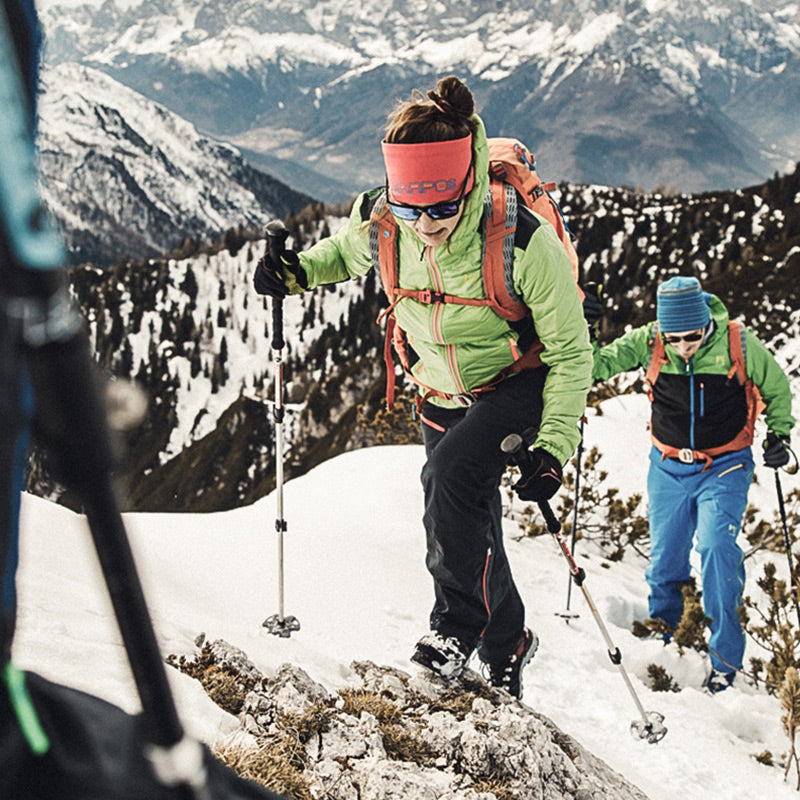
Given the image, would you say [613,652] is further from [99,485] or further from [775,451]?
[99,485]

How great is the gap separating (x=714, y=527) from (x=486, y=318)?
346 centimetres

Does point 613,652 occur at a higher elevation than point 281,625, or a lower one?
lower

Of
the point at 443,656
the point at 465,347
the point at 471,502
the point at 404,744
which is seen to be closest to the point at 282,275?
the point at 465,347

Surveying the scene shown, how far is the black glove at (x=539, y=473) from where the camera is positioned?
11.7 ft

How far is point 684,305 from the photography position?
605cm

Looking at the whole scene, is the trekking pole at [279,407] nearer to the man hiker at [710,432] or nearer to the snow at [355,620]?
the snow at [355,620]

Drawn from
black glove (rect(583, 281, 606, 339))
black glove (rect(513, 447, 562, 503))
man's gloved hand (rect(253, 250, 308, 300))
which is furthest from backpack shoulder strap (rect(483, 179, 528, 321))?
black glove (rect(583, 281, 606, 339))

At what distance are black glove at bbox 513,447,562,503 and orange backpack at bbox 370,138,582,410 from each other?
1.67ft

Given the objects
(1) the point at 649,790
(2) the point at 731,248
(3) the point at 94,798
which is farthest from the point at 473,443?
(2) the point at 731,248

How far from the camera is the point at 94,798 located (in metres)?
0.93

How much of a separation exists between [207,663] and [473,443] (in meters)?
1.66

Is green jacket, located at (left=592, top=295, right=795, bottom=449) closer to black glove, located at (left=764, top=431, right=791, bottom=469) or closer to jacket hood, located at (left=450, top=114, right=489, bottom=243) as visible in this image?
black glove, located at (left=764, top=431, right=791, bottom=469)

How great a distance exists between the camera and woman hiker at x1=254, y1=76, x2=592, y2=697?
11.5ft

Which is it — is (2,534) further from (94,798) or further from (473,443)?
(473,443)
